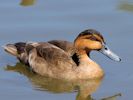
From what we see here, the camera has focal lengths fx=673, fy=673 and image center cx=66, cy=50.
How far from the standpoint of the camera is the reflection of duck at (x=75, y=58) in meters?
10.8

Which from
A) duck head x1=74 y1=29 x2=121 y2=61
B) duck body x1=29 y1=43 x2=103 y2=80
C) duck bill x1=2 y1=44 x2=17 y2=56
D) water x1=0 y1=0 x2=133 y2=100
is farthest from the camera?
duck bill x1=2 y1=44 x2=17 y2=56

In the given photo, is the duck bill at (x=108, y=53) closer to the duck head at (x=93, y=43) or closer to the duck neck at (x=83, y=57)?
the duck head at (x=93, y=43)

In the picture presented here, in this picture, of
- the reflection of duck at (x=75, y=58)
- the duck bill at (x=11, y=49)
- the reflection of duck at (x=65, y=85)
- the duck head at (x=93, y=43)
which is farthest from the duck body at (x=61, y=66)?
the duck bill at (x=11, y=49)

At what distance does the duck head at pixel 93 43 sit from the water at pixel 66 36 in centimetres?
33

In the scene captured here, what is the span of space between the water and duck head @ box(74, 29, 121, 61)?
333 mm

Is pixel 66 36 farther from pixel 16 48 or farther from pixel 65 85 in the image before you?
pixel 65 85

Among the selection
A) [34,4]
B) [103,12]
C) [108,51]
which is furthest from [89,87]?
[34,4]

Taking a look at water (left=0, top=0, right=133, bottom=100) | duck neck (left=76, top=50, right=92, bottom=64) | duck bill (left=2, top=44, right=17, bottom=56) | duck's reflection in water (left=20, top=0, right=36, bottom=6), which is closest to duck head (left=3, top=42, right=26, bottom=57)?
duck bill (left=2, top=44, right=17, bottom=56)

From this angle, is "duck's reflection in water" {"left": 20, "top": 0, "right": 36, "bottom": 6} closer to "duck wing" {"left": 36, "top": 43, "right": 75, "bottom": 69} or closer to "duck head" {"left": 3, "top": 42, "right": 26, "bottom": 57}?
"duck head" {"left": 3, "top": 42, "right": 26, "bottom": 57}

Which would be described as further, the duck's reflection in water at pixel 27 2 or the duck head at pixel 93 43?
the duck's reflection in water at pixel 27 2

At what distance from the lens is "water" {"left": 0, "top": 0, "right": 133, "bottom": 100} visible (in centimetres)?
1028

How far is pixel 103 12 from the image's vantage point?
12.9m

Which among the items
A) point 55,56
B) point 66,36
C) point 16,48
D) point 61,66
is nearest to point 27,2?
point 66,36

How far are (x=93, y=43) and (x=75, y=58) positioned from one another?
0.46 meters
